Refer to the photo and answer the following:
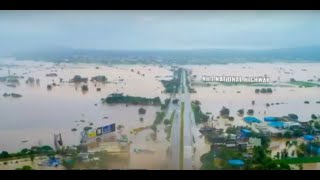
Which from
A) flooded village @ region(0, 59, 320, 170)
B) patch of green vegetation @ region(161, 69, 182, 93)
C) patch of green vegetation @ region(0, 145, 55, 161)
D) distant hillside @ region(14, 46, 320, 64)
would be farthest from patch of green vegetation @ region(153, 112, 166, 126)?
patch of green vegetation @ region(0, 145, 55, 161)

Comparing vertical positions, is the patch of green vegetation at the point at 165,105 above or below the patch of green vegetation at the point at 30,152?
above

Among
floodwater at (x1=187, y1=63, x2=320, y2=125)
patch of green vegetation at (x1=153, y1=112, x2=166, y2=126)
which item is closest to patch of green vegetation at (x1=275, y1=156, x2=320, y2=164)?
floodwater at (x1=187, y1=63, x2=320, y2=125)

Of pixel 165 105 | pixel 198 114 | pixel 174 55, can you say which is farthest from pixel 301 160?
pixel 174 55

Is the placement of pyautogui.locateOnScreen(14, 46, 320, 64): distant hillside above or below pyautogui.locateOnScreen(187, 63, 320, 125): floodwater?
above

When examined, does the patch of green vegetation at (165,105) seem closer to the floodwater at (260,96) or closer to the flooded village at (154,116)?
the flooded village at (154,116)

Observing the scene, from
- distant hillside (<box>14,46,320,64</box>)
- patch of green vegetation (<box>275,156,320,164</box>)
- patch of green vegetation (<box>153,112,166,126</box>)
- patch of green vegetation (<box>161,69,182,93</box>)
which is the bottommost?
patch of green vegetation (<box>275,156,320,164</box>)

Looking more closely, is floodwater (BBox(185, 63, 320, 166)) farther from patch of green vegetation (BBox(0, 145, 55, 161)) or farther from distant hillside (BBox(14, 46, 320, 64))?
patch of green vegetation (BBox(0, 145, 55, 161))

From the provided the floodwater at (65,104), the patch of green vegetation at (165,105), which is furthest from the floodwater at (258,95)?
the floodwater at (65,104)
